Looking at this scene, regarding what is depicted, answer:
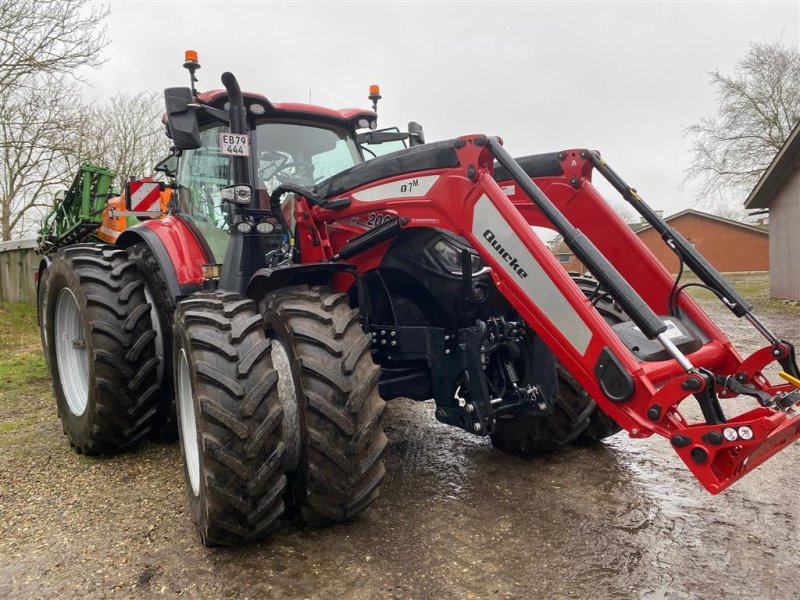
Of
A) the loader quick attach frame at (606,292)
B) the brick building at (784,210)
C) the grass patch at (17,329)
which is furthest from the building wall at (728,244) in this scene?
the loader quick attach frame at (606,292)

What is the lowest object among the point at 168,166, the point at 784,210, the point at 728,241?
the point at 728,241

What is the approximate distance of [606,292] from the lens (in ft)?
9.26

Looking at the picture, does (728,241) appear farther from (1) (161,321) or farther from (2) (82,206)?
(1) (161,321)

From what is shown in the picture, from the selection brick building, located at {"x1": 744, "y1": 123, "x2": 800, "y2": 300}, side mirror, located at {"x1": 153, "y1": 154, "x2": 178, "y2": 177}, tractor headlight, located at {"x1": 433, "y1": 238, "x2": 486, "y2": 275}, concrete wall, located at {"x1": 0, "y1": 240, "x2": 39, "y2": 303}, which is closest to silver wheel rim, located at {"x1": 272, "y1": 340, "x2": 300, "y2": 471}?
tractor headlight, located at {"x1": 433, "y1": 238, "x2": 486, "y2": 275}

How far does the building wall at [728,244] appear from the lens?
35.7m

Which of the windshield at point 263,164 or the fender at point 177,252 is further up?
the windshield at point 263,164

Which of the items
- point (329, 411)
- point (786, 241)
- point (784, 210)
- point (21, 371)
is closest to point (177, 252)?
point (329, 411)

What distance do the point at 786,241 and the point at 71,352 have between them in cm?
1606

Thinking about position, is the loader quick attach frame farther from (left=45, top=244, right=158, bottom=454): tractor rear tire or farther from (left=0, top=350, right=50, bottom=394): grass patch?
(left=0, top=350, right=50, bottom=394): grass patch

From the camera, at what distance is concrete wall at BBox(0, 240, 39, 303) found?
479 inches

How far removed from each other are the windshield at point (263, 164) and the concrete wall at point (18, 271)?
9487mm

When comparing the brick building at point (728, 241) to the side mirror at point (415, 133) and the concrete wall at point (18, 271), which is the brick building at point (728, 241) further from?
the side mirror at point (415, 133)

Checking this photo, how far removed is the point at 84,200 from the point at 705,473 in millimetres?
8309

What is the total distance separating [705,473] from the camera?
2268mm
